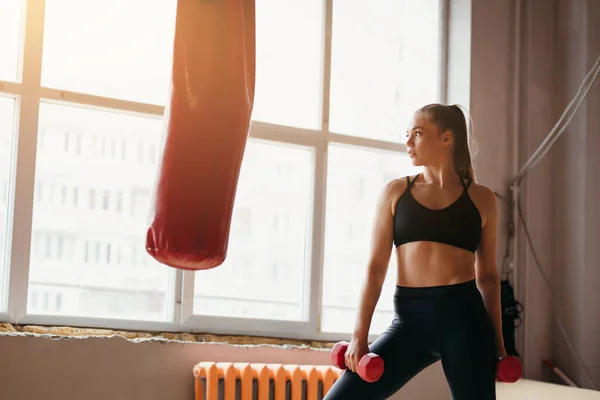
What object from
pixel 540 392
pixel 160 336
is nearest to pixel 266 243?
pixel 160 336

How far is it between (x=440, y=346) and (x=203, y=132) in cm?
93

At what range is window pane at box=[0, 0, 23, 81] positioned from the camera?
3613mm

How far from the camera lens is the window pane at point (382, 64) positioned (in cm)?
450

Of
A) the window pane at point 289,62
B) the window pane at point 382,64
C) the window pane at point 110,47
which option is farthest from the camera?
the window pane at point 382,64

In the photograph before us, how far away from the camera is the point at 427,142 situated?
2.64 metres

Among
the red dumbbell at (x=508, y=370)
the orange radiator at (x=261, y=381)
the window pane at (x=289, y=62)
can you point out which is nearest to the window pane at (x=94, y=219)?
the orange radiator at (x=261, y=381)

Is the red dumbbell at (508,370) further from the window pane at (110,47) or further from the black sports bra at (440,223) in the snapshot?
the window pane at (110,47)

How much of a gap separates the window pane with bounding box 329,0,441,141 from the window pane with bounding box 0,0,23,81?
5.31ft

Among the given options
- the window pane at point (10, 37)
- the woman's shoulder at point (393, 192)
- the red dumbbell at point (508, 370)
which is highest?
the window pane at point (10, 37)

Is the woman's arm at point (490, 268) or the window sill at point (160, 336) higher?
the woman's arm at point (490, 268)

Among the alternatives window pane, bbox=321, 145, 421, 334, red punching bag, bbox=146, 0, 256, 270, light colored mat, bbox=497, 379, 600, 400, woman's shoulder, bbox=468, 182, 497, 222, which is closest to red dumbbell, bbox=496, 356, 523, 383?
woman's shoulder, bbox=468, 182, 497, 222

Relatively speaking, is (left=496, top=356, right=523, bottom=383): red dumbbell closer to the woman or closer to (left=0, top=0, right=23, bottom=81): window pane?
the woman

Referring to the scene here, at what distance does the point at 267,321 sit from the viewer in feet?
13.3

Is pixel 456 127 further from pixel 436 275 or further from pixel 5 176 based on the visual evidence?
pixel 5 176
